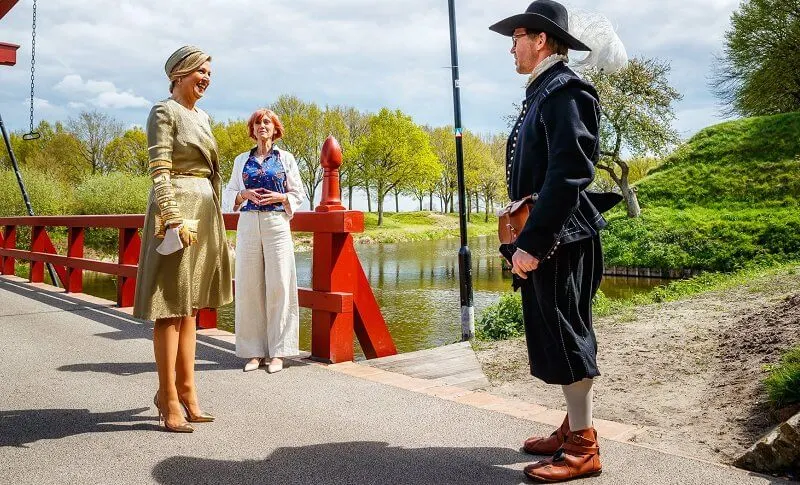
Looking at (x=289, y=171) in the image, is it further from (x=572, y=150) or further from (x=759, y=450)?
(x=759, y=450)

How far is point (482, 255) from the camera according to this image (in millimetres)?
29453

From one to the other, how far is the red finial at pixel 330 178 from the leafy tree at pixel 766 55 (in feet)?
133

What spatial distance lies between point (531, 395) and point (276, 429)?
170 centimetres

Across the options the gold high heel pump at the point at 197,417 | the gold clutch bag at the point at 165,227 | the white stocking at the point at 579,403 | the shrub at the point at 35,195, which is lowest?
the gold high heel pump at the point at 197,417

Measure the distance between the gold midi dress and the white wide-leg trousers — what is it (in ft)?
3.71

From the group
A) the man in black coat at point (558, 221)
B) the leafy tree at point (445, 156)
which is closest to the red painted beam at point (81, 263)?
the man in black coat at point (558, 221)

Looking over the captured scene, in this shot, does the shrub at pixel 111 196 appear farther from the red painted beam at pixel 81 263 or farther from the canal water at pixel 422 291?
the red painted beam at pixel 81 263

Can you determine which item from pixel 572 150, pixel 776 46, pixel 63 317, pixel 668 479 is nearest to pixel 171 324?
pixel 572 150

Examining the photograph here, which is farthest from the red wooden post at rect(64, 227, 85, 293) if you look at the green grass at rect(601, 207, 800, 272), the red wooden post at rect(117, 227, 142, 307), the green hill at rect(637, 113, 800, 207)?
the green hill at rect(637, 113, 800, 207)

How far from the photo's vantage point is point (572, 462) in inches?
107

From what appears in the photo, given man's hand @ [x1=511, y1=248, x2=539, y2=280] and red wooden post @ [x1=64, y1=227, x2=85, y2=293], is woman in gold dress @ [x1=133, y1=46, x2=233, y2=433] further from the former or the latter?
red wooden post @ [x1=64, y1=227, x2=85, y2=293]

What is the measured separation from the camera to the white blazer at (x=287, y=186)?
4891 millimetres

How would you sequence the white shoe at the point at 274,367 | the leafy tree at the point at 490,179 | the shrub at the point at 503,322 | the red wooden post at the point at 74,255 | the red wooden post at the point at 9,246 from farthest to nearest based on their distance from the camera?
the leafy tree at the point at 490,179 < the red wooden post at the point at 9,246 < the red wooden post at the point at 74,255 < the shrub at the point at 503,322 < the white shoe at the point at 274,367

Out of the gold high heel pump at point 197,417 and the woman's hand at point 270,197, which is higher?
the woman's hand at point 270,197
